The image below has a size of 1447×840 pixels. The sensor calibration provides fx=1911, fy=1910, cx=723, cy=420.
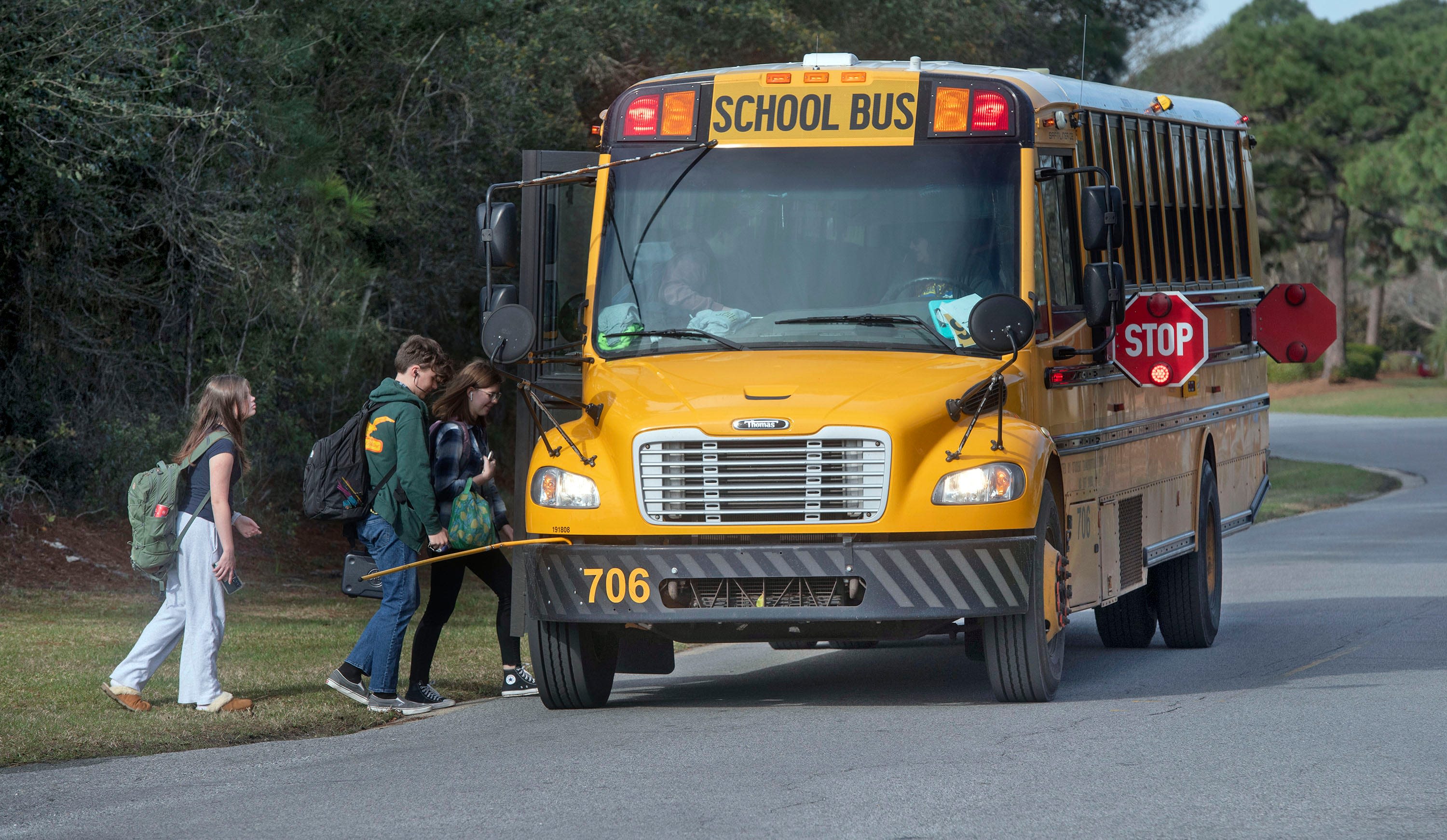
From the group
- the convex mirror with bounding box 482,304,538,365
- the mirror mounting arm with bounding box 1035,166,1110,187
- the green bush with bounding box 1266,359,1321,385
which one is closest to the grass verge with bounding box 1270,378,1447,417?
the green bush with bounding box 1266,359,1321,385

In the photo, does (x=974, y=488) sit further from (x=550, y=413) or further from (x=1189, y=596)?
(x=1189, y=596)

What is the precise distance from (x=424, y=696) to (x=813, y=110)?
347 cm

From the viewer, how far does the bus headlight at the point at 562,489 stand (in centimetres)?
840

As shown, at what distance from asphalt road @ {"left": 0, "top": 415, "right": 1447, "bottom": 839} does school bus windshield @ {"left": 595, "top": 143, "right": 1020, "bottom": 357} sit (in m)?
1.82

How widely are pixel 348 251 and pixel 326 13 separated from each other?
2457mm

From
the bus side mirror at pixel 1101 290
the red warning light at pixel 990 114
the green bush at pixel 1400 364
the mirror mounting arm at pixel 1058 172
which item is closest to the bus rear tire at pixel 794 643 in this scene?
the bus side mirror at pixel 1101 290

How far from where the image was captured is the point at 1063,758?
24.4 ft

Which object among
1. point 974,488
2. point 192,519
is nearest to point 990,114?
point 974,488

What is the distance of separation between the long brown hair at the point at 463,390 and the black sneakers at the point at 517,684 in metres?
1.37

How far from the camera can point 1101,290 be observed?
30.1ft

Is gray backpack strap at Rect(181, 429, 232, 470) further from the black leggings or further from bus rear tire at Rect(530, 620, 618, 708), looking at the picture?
bus rear tire at Rect(530, 620, 618, 708)

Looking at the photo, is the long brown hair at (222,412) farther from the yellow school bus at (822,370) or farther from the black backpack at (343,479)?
the yellow school bus at (822,370)

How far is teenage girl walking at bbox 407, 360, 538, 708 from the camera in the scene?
368 inches

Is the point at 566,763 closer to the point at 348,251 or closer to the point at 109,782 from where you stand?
the point at 109,782
